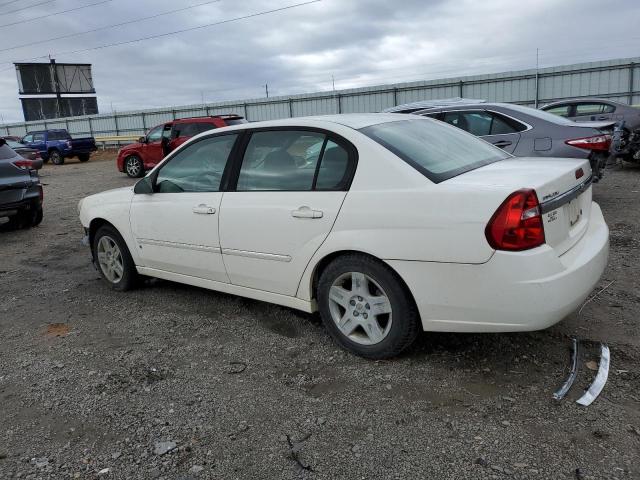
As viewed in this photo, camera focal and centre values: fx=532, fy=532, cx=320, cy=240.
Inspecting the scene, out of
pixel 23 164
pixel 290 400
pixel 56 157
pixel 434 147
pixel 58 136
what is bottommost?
pixel 290 400

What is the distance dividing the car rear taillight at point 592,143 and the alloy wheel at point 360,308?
512 cm

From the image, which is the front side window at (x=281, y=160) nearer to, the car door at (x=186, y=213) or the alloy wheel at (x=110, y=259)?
the car door at (x=186, y=213)

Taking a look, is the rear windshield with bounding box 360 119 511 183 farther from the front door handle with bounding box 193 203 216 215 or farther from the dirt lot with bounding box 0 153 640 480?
the front door handle with bounding box 193 203 216 215

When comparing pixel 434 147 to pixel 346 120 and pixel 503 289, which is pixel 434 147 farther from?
pixel 503 289

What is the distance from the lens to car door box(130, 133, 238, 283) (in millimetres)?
4188

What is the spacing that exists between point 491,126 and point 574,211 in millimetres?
4769

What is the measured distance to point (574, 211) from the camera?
→ 333 centimetres

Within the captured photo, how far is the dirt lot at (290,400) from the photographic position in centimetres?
252

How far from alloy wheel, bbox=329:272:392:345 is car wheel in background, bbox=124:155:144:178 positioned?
15.4 metres

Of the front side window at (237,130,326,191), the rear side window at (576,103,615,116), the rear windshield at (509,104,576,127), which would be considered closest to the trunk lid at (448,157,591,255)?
the front side window at (237,130,326,191)

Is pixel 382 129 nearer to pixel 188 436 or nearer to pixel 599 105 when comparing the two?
pixel 188 436

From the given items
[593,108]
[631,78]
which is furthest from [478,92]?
[593,108]

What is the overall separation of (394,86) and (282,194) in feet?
74.3

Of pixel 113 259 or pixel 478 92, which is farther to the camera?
pixel 478 92
